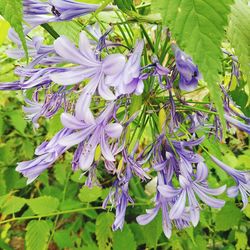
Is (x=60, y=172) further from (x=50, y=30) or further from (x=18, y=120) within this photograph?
(x=50, y=30)

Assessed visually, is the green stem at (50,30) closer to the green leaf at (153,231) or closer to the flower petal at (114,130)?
the flower petal at (114,130)

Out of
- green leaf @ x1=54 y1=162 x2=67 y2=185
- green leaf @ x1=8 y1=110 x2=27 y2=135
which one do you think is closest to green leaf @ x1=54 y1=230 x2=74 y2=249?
green leaf @ x1=54 y1=162 x2=67 y2=185

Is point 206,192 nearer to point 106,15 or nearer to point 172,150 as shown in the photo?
point 172,150

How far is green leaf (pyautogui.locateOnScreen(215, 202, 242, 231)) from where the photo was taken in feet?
3.98

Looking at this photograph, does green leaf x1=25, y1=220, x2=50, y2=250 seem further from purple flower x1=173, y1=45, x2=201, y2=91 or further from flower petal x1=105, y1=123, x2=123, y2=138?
purple flower x1=173, y1=45, x2=201, y2=91

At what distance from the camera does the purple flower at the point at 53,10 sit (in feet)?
2.01

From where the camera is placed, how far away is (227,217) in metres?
1.22

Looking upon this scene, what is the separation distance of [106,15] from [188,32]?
1.16ft

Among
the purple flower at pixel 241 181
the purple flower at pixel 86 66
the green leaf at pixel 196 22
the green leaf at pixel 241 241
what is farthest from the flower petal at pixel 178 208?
the green leaf at pixel 241 241

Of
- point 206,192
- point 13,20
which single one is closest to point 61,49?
point 13,20

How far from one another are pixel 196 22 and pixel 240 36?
119 millimetres

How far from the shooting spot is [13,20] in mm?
451

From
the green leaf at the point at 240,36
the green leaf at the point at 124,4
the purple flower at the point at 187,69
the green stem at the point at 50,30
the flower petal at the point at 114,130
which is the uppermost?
the green leaf at the point at 240,36

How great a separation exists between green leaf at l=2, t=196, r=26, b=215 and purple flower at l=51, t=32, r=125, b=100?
0.63m
